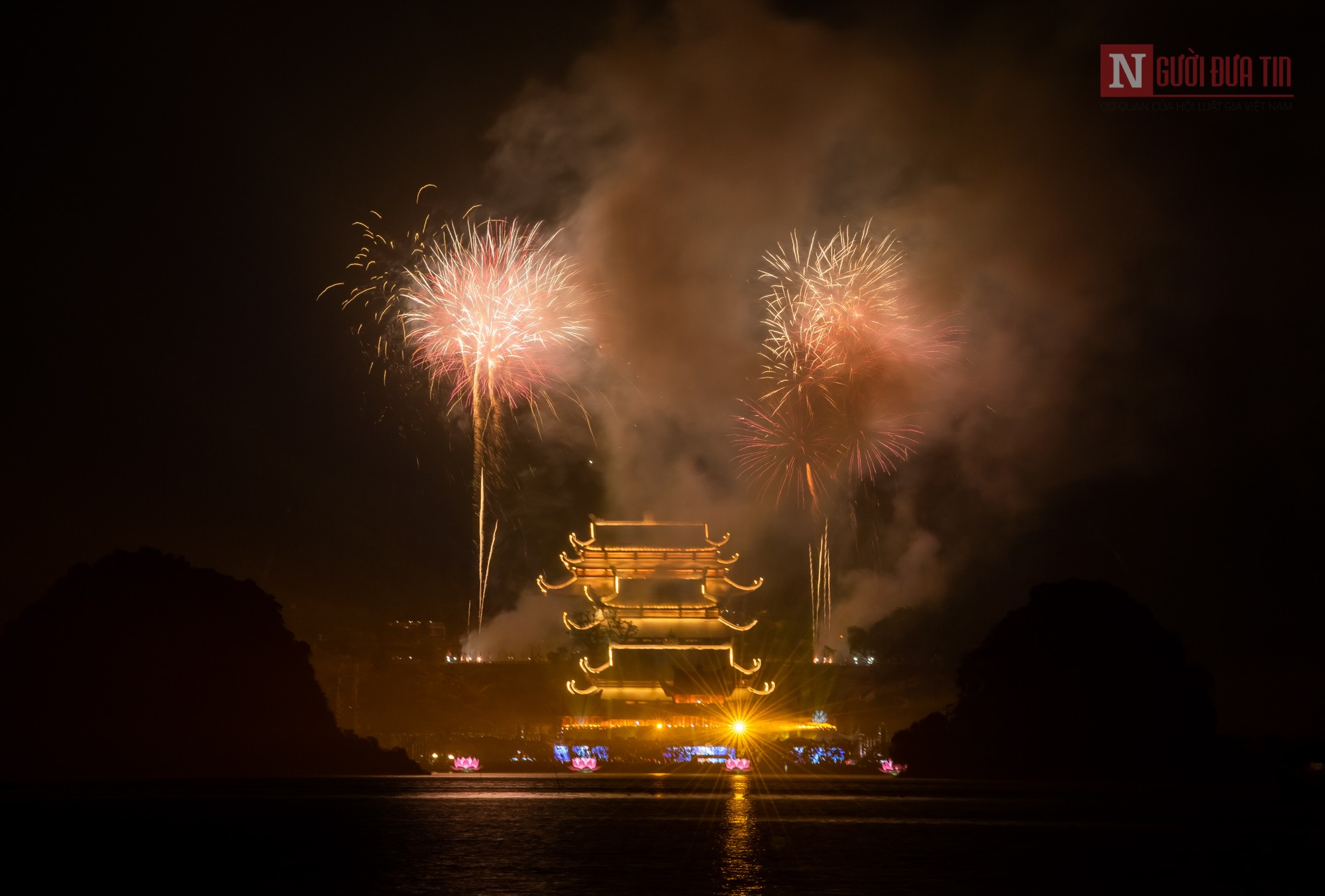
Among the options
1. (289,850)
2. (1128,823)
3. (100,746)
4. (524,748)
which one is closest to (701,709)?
(524,748)

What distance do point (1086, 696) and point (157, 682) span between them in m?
29.7

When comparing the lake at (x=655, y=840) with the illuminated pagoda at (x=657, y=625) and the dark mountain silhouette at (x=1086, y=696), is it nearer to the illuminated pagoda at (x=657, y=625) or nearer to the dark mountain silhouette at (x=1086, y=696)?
the dark mountain silhouette at (x=1086, y=696)

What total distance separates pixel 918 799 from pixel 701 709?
37019mm

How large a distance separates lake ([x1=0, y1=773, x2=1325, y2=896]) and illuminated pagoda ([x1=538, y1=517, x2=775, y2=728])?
3479 centimetres

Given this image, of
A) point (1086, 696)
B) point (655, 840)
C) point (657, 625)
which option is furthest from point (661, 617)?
point (655, 840)

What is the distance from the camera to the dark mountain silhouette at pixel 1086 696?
35.8 meters

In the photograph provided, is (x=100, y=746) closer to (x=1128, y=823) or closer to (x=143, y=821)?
(x=143, y=821)

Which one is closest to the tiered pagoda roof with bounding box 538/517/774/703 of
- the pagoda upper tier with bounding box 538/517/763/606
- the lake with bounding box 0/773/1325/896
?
the pagoda upper tier with bounding box 538/517/763/606

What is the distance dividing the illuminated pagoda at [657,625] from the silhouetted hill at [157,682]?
2663cm

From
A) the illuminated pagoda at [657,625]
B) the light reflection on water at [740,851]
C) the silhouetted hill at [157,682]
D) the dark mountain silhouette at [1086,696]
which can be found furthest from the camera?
the illuminated pagoda at [657,625]

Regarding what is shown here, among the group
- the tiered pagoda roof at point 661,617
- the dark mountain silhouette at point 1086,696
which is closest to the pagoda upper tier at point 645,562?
the tiered pagoda roof at point 661,617

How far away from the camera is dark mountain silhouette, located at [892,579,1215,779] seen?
117 ft

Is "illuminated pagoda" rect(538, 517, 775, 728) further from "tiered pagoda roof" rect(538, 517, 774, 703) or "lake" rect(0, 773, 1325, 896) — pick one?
"lake" rect(0, 773, 1325, 896)

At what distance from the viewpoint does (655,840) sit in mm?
18484
